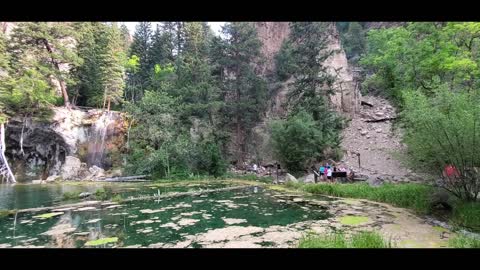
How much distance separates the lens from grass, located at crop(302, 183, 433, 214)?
10.6 metres

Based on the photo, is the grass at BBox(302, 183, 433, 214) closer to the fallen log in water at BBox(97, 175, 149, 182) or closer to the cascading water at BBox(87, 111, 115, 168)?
the fallen log in water at BBox(97, 175, 149, 182)

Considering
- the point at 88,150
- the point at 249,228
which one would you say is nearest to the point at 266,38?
the point at 88,150

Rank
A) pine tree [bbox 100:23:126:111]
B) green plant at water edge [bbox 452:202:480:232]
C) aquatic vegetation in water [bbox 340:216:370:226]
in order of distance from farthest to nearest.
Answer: pine tree [bbox 100:23:126:111]
aquatic vegetation in water [bbox 340:216:370:226]
green plant at water edge [bbox 452:202:480:232]

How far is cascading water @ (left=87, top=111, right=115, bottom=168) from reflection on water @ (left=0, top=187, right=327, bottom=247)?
15006 mm

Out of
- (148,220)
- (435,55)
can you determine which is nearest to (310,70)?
(435,55)

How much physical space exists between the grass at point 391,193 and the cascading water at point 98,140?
59.7ft

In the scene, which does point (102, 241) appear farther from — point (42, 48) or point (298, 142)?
point (42, 48)

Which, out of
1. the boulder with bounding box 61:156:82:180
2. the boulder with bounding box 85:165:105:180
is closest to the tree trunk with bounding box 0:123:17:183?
the boulder with bounding box 61:156:82:180

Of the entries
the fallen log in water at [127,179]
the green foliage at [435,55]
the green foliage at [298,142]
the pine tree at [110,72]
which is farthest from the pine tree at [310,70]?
the pine tree at [110,72]

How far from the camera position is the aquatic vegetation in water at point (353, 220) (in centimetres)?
905

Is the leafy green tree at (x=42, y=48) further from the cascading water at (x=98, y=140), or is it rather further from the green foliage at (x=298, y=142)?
the green foliage at (x=298, y=142)

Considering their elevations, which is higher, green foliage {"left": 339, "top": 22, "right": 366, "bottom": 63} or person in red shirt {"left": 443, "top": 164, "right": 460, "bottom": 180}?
green foliage {"left": 339, "top": 22, "right": 366, "bottom": 63}
